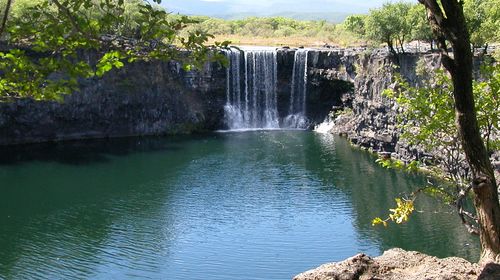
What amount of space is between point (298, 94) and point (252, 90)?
16.2ft

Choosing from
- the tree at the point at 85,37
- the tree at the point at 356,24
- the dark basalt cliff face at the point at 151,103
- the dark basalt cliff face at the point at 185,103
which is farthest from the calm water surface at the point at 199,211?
the tree at the point at 85,37

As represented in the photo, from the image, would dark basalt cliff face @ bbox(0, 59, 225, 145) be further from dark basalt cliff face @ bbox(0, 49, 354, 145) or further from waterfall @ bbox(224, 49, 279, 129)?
waterfall @ bbox(224, 49, 279, 129)

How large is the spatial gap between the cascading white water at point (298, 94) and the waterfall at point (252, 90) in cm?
171

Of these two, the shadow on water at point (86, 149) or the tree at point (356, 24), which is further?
the tree at point (356, 24)

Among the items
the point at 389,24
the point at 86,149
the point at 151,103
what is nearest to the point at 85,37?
the point at 389,24

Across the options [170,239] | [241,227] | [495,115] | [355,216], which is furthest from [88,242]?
[495,115]

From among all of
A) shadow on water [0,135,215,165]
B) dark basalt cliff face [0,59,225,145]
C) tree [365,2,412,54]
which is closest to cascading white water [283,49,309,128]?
dark basalt cliff face [0,59,225,145]

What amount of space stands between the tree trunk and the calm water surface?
59.5 feet

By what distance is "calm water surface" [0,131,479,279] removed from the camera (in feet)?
92.4

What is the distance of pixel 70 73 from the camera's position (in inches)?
345

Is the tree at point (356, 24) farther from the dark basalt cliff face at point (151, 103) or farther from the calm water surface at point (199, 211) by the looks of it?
the calm water surface at point (199, 211)

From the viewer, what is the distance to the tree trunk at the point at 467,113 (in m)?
7.45

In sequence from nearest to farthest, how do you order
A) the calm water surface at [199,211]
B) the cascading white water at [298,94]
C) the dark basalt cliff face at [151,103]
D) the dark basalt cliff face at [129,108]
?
1. the calm water surface at [199,211]
2. the dark basalt cliff face at [129,108]
3. the dark basalt cliff face at [151,103]
4. the cascading white water at [298,94]

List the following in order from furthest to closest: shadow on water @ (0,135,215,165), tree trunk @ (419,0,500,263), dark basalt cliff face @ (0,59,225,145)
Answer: dark basalt cliff face @ (0,59,225,145)
shadow on water @ (0,135,215,165)
tree trunk @ (419,0,500,263)
